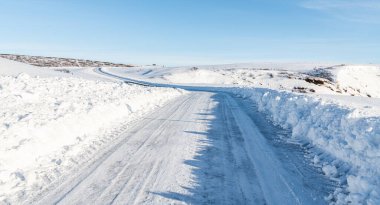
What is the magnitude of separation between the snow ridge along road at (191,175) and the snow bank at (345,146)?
0.50 m

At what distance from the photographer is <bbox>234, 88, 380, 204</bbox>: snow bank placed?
21.9 ft

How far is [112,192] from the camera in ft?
22.2

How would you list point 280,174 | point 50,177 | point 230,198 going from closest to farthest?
point 230,198
point 50,177
point 280,174

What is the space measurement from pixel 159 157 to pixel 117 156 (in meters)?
1.01

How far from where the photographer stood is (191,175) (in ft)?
25.9

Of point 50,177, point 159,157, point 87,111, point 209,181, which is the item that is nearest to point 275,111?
point 87,111

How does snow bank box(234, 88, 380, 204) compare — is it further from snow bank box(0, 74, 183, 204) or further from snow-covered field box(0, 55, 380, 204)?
snow bank box(0, 74, 183, 204)

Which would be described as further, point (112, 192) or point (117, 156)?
point (117, 156)

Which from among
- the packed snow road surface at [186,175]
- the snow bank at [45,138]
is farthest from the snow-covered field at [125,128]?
the packed snow road surface at [186,175]

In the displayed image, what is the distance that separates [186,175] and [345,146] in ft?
12.2

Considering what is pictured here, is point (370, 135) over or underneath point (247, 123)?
over

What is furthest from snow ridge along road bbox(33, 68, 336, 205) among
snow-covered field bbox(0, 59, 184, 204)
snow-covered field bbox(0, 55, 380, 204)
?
snow-covered field bbox(0, 59, 184, 204)

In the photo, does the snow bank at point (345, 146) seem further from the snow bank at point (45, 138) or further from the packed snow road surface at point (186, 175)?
the snow bank at point (45, 138)

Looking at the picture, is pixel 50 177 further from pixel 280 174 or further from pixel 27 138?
pixel 280 174
